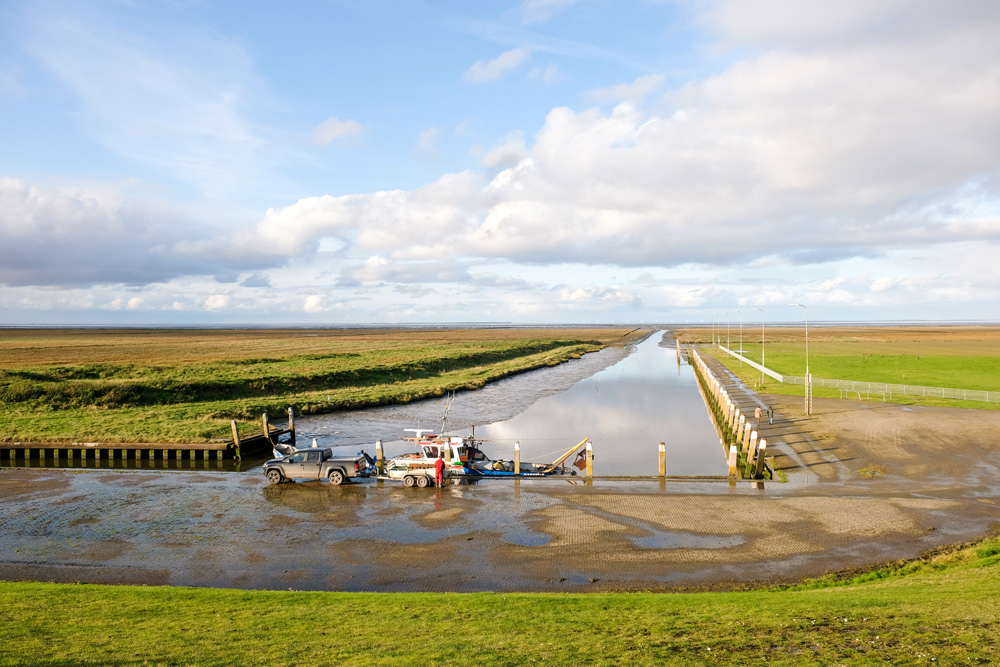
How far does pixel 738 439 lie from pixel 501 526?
69.4 feet

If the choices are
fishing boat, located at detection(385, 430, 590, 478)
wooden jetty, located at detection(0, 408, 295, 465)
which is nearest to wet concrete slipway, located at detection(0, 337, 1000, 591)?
fishing boat, located at detection(385, 430, 590, 478)

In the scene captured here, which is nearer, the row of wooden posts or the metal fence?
the row of wooden posts

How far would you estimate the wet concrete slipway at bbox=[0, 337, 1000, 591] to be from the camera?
18938mm

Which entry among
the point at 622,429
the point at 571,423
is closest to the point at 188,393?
the point at 571,423

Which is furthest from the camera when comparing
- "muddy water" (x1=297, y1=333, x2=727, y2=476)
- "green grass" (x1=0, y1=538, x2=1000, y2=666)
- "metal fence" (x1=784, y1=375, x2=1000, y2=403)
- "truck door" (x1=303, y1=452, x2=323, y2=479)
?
"metal fence" (x1=784, y1=375, x2=1000, y2=403)

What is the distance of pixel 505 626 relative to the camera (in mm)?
12992

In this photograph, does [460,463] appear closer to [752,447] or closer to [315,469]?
[315,469]

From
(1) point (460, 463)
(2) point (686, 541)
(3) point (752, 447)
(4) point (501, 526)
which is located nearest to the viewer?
(2) point (686, 541)

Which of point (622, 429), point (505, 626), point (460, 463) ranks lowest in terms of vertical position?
point (622, 429)

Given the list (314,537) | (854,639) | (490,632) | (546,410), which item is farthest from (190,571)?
(546,410)

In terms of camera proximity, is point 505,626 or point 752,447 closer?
point 505,626

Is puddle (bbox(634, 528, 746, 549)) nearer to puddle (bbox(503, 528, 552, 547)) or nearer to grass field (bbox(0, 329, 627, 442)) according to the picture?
puddle (bbox(503, 528, 552, 547))

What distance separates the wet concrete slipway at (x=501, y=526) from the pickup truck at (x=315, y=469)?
71cm

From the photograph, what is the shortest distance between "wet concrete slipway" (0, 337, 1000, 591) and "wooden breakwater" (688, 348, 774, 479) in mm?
1273
